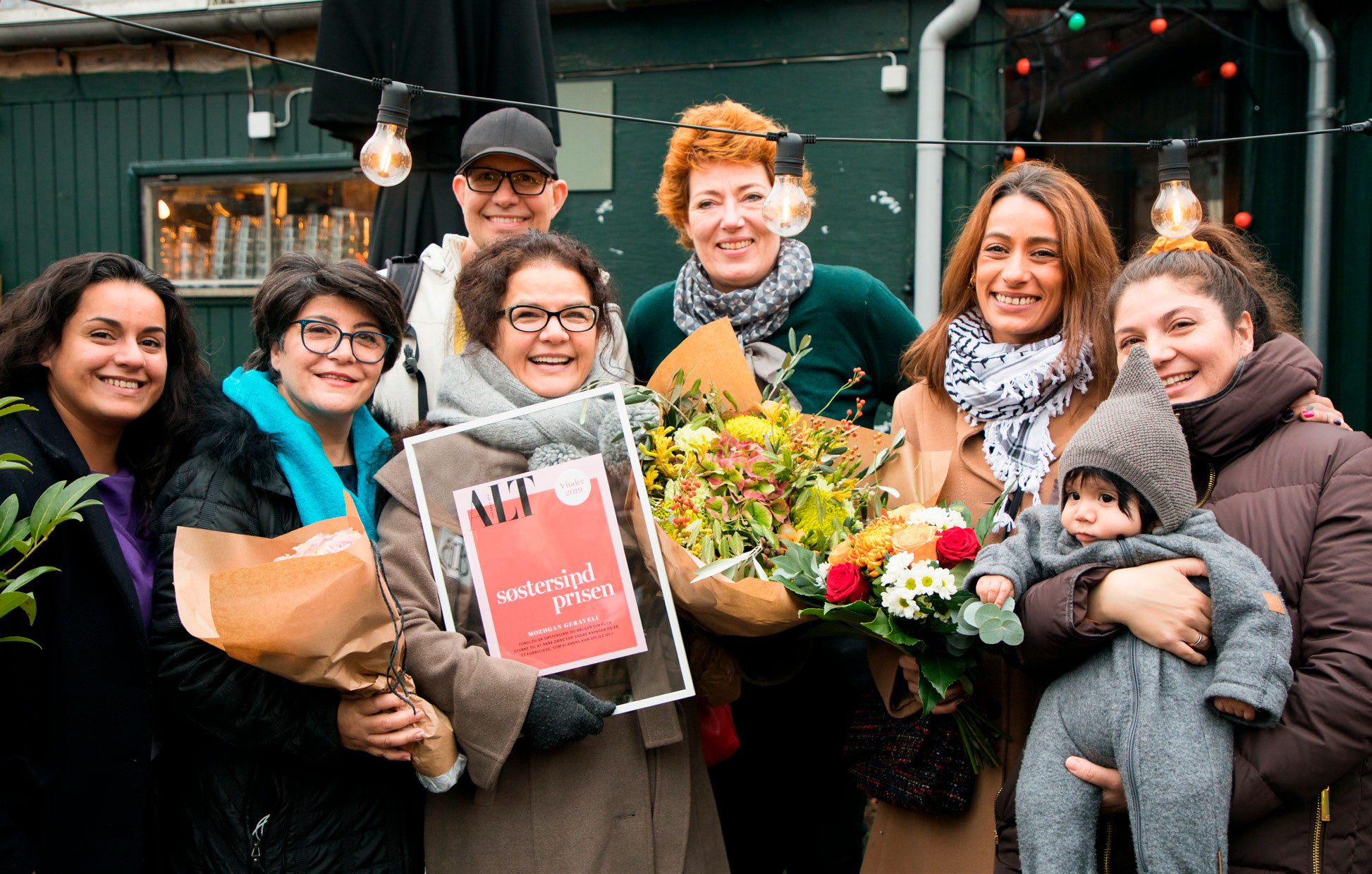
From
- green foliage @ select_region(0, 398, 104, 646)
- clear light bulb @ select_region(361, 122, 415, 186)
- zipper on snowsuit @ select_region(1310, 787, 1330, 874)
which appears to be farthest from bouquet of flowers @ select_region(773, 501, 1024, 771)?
clear light bulb @ select_region(361, 122, 415, 186)

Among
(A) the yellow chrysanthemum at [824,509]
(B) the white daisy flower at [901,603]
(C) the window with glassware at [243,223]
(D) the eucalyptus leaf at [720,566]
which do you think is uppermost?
(C) the window with glassware at [243,223]

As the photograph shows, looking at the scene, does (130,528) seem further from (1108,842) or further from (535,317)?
(1108,842)

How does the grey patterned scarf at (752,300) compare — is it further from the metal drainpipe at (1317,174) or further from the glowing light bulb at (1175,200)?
the metal drainpipe at (1317,174)

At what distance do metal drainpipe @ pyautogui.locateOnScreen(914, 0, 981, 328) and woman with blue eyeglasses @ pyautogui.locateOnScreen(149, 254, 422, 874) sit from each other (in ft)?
12.1

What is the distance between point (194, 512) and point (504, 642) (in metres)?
0.71

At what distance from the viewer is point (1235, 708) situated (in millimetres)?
1771

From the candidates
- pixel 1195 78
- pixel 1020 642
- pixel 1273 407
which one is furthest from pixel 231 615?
pixel 1195 78

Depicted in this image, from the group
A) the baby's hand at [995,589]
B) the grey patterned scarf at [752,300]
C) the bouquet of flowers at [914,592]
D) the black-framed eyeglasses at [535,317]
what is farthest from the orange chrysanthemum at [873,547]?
the grey patterned scarf at [752,300]

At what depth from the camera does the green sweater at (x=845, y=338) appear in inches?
120

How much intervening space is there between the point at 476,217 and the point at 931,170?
301 cm

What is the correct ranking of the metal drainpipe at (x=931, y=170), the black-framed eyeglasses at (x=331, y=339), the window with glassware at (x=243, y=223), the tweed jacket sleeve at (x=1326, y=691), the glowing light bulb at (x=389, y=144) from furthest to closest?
the window with glassware at (x=243, y=223), the metal drainpipe at (x=931, y=170), the glowing light bulb at (x=389, y=144), the black-framed eyeglasses at (x=331, y=339), the tweed jacket sleeve at (x=1326, y=691)

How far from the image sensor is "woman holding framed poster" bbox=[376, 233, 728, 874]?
2025mm

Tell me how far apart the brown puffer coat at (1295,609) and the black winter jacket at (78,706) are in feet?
6.15

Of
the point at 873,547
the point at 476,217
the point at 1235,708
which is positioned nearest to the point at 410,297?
the point at 476,217
